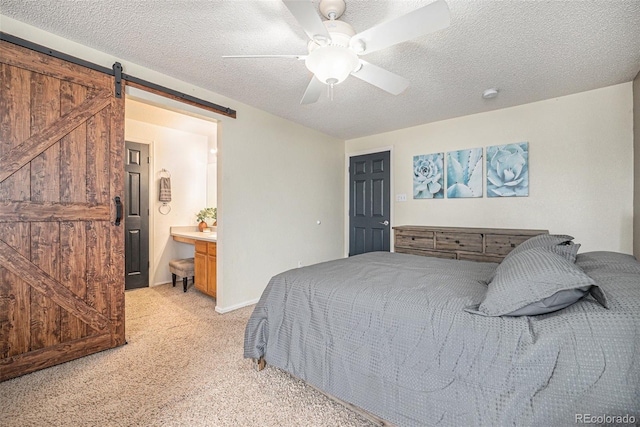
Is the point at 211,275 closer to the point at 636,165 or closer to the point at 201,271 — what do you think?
the point at 201,271

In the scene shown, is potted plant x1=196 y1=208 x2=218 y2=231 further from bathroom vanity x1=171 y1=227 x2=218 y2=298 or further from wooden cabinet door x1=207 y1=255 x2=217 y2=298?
wooden cabinet door x1=207 y1=255 x2=217 y2=298

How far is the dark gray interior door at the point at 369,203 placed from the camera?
445 centimetres

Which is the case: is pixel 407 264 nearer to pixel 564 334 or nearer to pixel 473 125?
pixel 564 334

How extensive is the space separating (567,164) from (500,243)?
3.66 ft

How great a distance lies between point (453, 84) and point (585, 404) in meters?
2.69

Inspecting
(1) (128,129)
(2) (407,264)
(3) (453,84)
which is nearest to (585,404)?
(2) (407,264)

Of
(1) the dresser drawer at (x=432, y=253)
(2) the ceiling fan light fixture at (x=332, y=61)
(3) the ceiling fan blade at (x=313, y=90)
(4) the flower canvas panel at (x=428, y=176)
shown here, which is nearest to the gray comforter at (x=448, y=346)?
(2) the ceiling fan light fixture at (x=332, y=61)

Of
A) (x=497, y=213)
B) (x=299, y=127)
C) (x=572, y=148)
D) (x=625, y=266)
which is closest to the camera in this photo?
(x=625, y=266)

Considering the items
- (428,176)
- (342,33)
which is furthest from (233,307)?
(428,176)

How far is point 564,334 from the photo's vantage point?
1002 mm

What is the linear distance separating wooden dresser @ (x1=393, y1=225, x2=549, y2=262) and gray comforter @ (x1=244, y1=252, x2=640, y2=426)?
1367mm

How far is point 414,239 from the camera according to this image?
367 cm

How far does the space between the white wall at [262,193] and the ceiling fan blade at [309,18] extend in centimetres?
183

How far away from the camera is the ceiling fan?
1.34 m
